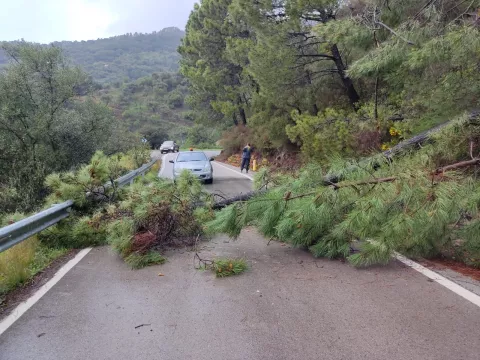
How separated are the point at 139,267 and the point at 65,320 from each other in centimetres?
181

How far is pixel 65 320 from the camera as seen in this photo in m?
4.40

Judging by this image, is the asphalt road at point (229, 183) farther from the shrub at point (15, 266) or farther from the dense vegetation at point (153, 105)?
the dense vegetation at point (153, 105)

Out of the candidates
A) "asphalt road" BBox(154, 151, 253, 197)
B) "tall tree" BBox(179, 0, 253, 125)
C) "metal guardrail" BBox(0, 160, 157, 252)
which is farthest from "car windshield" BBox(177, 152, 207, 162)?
"tall tree" BBox(179, 0, 253, 125)

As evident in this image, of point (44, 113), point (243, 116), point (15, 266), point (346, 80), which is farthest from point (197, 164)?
point (243, 116)

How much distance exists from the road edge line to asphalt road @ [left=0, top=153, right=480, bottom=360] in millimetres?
108

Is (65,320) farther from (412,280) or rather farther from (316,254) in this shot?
(412,280)

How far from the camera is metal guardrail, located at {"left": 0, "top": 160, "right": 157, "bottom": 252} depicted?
534 cm

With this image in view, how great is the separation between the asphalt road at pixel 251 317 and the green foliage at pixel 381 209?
0.45m

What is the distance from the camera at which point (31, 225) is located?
624 cm

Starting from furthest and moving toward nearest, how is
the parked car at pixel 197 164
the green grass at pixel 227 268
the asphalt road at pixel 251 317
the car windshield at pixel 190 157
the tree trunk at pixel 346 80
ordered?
the car windshield at pixel 190 157, the parked car at pixel 197 164, the tree trunk at pixel 346 80, the green grass at pixel 227 268, the asphalt road at pixel 251 317

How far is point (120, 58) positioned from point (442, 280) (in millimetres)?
179377

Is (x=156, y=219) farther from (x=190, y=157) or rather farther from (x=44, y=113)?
(x=44, y=113)

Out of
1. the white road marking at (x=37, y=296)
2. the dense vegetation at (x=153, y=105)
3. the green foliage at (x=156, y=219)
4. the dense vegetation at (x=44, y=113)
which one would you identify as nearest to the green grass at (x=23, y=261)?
the white road marking at (x=37, y=296)

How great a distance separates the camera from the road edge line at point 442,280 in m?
4.71
